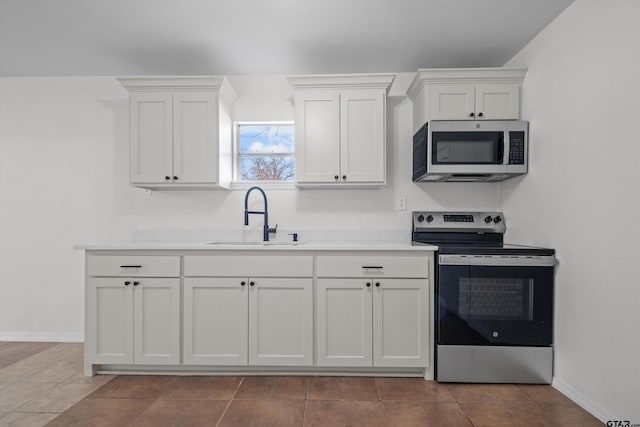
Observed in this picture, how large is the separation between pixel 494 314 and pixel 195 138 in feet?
8.32

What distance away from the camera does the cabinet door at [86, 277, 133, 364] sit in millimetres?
2268

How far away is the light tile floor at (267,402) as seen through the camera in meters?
1.79

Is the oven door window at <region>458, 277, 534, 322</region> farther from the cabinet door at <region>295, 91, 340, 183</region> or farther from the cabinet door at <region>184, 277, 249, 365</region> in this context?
the cabinet door at <region>184, 277, 249, 365</region>

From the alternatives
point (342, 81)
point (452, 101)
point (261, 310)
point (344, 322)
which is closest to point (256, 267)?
point (261, 310)

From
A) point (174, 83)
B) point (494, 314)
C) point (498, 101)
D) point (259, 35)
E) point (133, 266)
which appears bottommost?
point (494, 314)

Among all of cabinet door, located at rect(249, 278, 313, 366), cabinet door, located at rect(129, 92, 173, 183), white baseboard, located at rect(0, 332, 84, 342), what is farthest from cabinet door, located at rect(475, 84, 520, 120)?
white baseboard, located at rect(0, 332, 84, 342)

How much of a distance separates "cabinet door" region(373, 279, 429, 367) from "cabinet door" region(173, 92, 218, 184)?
5.25 feet

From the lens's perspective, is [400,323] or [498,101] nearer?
[400,323]

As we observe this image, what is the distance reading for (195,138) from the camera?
2.64 m

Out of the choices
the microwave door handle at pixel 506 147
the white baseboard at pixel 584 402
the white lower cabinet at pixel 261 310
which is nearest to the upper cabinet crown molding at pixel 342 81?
the microwave door handle at pixel 506 147

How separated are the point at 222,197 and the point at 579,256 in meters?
2.65

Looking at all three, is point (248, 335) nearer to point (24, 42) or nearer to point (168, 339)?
point (168, 339)

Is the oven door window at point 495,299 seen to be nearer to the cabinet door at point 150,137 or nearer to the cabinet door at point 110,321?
the cabinet door at point 110,321

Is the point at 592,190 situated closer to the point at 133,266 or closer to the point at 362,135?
the point at 362,135
